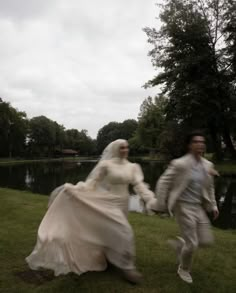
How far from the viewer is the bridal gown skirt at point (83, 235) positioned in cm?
486

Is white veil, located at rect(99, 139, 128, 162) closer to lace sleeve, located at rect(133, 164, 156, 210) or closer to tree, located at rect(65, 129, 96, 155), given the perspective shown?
lace sleeve, located at rect(133, 164, 156, 210)

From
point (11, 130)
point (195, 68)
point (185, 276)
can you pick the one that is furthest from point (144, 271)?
point (11, 130)

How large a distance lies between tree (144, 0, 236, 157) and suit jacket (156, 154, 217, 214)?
82.9 feet

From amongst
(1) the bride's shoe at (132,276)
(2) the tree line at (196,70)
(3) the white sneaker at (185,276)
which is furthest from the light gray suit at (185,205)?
(2) the tree line at (196,70)

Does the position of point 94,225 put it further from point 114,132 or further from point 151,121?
point 114,132

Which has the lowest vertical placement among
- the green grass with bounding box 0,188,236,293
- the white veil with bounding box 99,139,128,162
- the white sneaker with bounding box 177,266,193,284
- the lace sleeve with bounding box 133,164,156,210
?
the green grass with bounding box 0,188,236,293

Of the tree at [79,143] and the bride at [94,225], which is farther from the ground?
the tree at [79,143]

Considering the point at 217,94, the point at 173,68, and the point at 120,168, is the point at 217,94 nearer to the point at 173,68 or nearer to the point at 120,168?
the point at 173,68

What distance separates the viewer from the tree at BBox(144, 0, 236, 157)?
30.4 metres

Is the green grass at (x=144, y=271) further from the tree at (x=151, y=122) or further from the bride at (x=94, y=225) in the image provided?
the tree at (x=151, y=122)

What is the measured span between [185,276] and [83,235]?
166 cm

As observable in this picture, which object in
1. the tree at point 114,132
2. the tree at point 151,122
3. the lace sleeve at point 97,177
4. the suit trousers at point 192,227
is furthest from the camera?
→ the tree at point 114,132

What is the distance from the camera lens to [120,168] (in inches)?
211

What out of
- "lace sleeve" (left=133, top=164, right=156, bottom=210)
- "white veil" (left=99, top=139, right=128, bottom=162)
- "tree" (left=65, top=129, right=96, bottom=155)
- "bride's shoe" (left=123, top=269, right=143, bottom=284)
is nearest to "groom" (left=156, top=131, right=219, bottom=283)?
"lace sleeve" (left=133, top=164, right=156, bottom=210)
